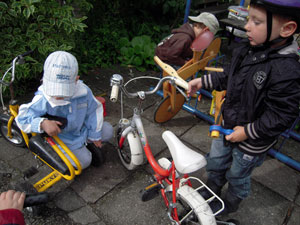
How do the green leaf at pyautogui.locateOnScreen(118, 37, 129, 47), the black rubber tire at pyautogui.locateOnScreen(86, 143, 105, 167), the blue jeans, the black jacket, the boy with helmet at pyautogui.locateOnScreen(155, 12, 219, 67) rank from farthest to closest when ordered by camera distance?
1. the green leaf at pyautogui.locateOnScreen(118, 37, 129, 47)
2. the boy with helmet at pyautogui.locateOnScreen(155, 12, 219, 67)
3. the black rubber tire at pyautogui.locateOnScreen(86, 143, 105, 167)
4. the blue jeans
5. the black jacket

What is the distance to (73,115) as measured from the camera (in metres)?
2.08

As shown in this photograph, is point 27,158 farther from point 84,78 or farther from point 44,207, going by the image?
point 84,78

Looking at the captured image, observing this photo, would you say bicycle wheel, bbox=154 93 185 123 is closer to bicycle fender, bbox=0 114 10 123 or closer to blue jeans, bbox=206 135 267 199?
blue jeans, bbox=206 135 267 199

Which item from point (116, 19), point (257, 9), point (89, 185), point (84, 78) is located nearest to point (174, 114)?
point (89, 185)

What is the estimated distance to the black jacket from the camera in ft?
4.35

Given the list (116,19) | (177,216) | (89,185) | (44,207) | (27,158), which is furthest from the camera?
(116,19)

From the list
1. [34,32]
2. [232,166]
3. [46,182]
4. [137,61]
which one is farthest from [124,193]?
[137,61]

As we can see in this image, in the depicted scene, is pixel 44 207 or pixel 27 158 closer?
pixel 44 207

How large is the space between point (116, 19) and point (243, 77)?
416 centimetres

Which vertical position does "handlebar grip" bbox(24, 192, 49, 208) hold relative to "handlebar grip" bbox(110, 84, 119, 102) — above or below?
below

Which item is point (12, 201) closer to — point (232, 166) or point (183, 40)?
point (232, 166)

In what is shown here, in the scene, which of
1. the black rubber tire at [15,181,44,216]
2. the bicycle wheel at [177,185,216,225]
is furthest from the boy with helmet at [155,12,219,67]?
the black rubber tire at [15,181,44,216]

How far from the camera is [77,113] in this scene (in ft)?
7.06

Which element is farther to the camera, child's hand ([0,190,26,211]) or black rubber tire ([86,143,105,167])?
black rubber tire ([86,143,105,167])
